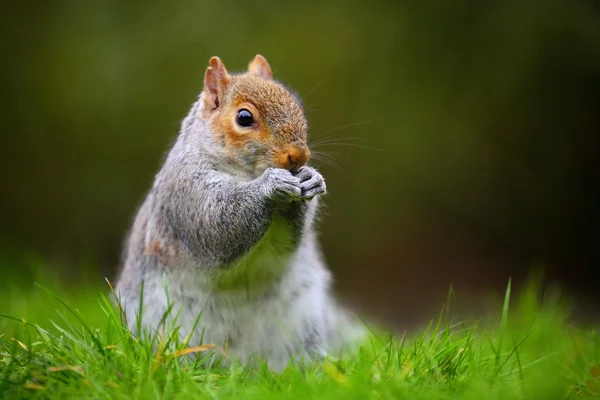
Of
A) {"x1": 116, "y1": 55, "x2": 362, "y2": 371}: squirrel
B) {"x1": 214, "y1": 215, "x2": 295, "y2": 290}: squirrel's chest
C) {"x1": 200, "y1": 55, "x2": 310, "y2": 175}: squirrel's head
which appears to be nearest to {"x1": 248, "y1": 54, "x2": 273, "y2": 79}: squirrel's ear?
{"x1": 116, "y1": 55, "x2": 362, "y2": 371}: squirrel

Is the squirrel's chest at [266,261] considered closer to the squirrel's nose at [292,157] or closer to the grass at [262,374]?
the squirrel's nose at [292,157]

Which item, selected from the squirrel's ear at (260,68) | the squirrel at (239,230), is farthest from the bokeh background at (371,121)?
the squirrel at (239,230)

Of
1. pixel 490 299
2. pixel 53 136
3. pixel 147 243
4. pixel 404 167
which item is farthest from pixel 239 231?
pixel 53 136

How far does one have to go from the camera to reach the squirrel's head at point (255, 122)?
2566mm

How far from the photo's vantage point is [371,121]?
5.45 m

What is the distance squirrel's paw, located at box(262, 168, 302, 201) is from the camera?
2.44m

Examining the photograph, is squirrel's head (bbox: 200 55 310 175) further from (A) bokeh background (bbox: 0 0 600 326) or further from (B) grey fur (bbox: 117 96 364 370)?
(A) bokeh background (bbox: 0 0 600 326)

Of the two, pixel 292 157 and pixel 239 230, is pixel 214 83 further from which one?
pixel 239 230

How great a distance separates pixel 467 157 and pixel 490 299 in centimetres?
190

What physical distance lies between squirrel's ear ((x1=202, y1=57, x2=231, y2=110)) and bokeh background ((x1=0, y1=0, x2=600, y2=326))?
8.23 ft

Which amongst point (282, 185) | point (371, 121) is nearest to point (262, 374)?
point (282, 185)

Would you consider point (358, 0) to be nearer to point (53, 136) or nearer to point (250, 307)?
point (53, 136)

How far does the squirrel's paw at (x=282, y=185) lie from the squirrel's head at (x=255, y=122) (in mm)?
74

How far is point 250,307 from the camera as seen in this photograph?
2768 millimetres
